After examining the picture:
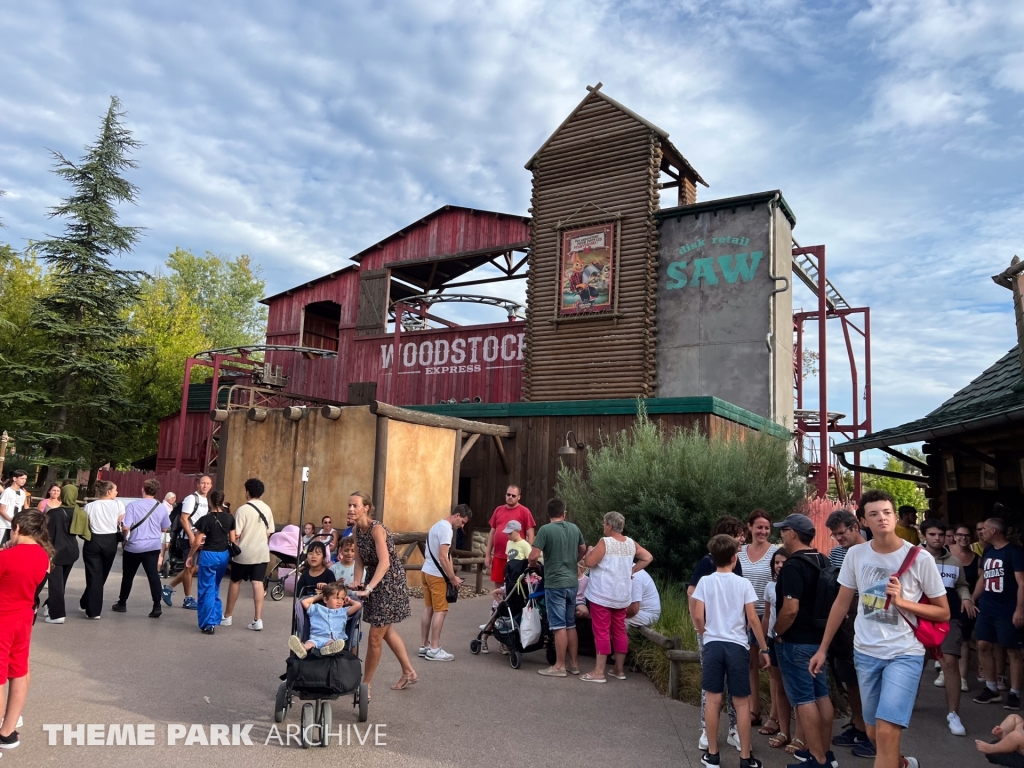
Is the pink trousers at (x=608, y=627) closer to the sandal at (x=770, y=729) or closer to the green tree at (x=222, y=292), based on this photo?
the sandal at (x=770, y=729)

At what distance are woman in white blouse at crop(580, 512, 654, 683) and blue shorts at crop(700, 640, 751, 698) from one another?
2100 millimetres

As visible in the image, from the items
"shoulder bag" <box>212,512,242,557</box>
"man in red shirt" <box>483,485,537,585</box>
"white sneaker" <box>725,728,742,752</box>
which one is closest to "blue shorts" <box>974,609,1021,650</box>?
"white sneaker" <box>725,728,742,752</box>

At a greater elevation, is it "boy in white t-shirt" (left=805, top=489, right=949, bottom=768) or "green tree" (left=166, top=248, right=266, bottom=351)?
"green tree" (left=166, top=248, right=266, bottom=351)

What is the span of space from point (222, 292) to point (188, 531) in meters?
38.0

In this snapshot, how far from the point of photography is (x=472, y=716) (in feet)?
18.8

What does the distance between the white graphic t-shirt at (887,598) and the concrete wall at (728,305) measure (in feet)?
40.5

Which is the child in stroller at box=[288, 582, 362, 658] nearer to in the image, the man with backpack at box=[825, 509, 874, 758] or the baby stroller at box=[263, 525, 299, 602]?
the man with backpack at box=[825, 509, 874, 758]

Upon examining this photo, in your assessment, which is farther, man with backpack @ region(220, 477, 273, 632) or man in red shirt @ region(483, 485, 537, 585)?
man with backpack @ region(220, 477, 273, 632)

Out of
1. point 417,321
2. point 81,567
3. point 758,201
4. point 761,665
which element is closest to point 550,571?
point 761,665

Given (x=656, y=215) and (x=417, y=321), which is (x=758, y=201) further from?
(x=417, y=321)

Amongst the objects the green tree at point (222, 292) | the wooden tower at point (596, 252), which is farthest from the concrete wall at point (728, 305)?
the green tree at point (222, 292)

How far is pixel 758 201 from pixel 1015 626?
12.4 metres

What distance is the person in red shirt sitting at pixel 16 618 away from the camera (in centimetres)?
464

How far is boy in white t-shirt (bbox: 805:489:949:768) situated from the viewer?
404 centimetres
